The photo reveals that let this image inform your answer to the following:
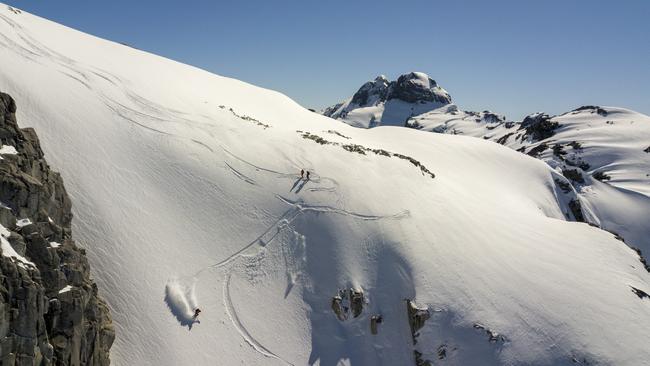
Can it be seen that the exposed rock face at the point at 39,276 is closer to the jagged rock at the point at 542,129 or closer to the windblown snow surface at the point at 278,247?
the windblown snow surface at the point at 278,247

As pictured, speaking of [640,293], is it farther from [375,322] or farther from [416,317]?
[375,322]

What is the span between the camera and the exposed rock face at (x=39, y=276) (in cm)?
1412

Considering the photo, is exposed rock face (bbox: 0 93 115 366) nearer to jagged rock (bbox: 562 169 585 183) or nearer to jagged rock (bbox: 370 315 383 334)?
jagged rock (bbox: 370 315 383 334)

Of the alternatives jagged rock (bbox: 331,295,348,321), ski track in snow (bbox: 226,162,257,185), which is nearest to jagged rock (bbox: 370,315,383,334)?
jagged rock (bbox: 331,295,348,321)

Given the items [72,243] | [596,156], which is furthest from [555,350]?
[596,156]

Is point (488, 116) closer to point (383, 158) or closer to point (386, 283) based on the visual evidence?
point (383, 158)

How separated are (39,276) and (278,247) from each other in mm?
14000

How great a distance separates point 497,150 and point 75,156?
60.2 m

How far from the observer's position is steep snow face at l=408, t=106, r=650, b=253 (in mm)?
63906

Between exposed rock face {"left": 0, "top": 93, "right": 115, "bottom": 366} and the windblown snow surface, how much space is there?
263 cm

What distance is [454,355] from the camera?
928 inches

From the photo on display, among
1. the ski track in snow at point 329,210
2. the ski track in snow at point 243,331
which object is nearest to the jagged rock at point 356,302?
the ski track in snow at point 243,331

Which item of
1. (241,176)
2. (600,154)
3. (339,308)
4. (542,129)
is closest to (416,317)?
(339,308)

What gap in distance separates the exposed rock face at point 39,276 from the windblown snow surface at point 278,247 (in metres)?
2.63
